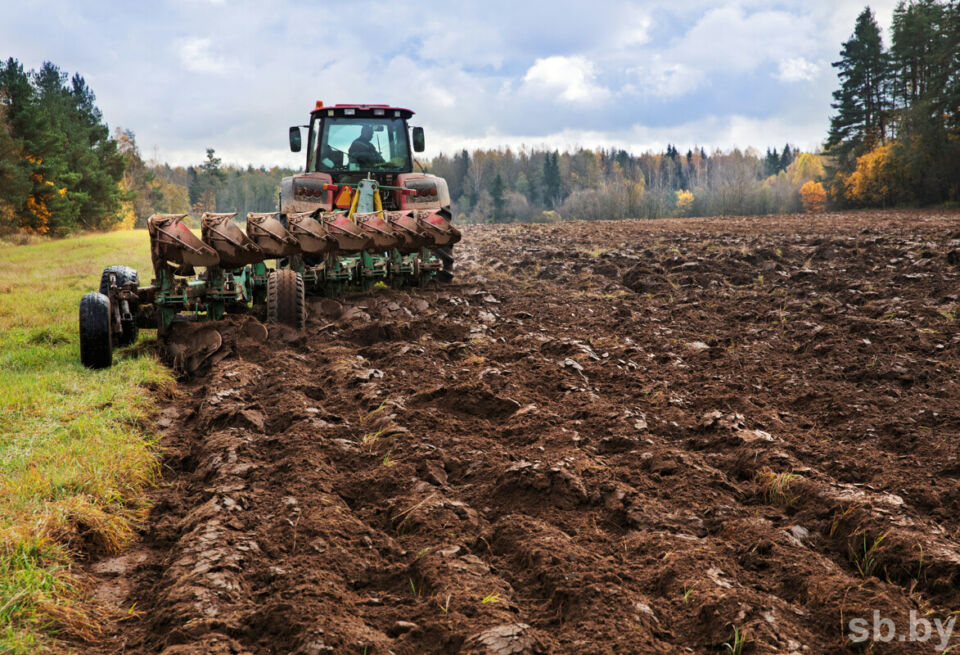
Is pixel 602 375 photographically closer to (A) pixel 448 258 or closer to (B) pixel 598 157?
(A) pixel 448 258

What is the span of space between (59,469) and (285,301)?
3.63 m

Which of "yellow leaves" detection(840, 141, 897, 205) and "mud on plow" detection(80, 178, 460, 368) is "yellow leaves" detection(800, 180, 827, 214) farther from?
"mud on plow" detection(80, 178, 460, 368)

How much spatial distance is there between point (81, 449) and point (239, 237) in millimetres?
3218

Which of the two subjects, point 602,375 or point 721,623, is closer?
point 721,623

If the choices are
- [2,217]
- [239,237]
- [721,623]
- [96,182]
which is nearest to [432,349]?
[239,237]

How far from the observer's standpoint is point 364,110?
35.0ft

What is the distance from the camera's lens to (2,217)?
3309 cm

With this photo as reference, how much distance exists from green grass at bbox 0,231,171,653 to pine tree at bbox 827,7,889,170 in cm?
4949

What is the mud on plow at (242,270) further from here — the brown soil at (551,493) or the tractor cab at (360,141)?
the tractor cab at (360,141)

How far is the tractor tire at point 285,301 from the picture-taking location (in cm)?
730

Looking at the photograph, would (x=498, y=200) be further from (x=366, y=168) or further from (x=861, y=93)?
(x=366, y=168)

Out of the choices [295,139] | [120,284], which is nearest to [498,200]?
[295,139]

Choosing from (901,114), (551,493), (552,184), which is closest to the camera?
(551,493)

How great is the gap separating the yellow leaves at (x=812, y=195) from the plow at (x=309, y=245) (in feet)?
149
